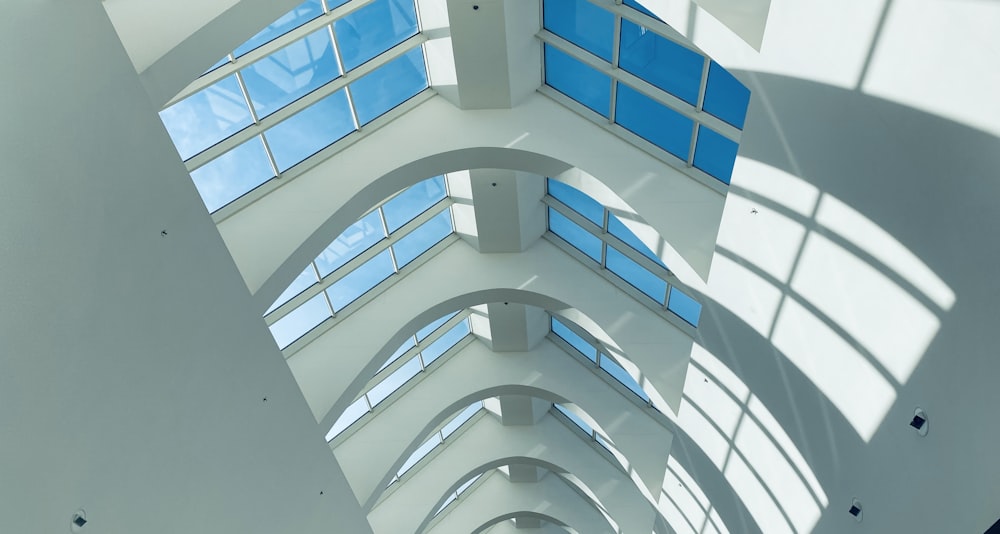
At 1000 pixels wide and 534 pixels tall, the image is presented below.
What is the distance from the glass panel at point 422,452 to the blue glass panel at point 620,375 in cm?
738

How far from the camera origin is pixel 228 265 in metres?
10.3

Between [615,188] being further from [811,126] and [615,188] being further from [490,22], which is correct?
[811,126]

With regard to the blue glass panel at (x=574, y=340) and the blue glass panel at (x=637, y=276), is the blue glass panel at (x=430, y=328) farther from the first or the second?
the blue glass panel at (x=637, y=276)

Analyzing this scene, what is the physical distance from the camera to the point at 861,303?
8.59 m

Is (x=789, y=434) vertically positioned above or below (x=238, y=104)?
below

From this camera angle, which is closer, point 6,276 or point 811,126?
point 6,276

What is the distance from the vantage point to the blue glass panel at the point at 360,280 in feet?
59.2

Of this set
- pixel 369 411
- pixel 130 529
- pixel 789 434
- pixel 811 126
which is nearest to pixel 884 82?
pixel 811 126

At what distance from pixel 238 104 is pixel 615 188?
6.90 m

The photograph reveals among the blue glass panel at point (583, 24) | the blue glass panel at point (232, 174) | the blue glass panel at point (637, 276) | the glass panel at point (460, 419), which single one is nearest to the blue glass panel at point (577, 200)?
the blue glass panel at point (637, 276)

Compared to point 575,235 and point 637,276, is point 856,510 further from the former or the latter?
point 575,235

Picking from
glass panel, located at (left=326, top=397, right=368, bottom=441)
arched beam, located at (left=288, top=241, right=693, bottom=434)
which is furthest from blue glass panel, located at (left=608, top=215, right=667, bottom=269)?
glass panel, located at (left=326, top=397, right=368, bottom=441)

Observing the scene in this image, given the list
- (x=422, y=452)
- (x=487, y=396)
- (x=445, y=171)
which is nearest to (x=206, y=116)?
(x=445, y=171)

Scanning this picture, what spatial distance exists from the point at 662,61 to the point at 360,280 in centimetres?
906
